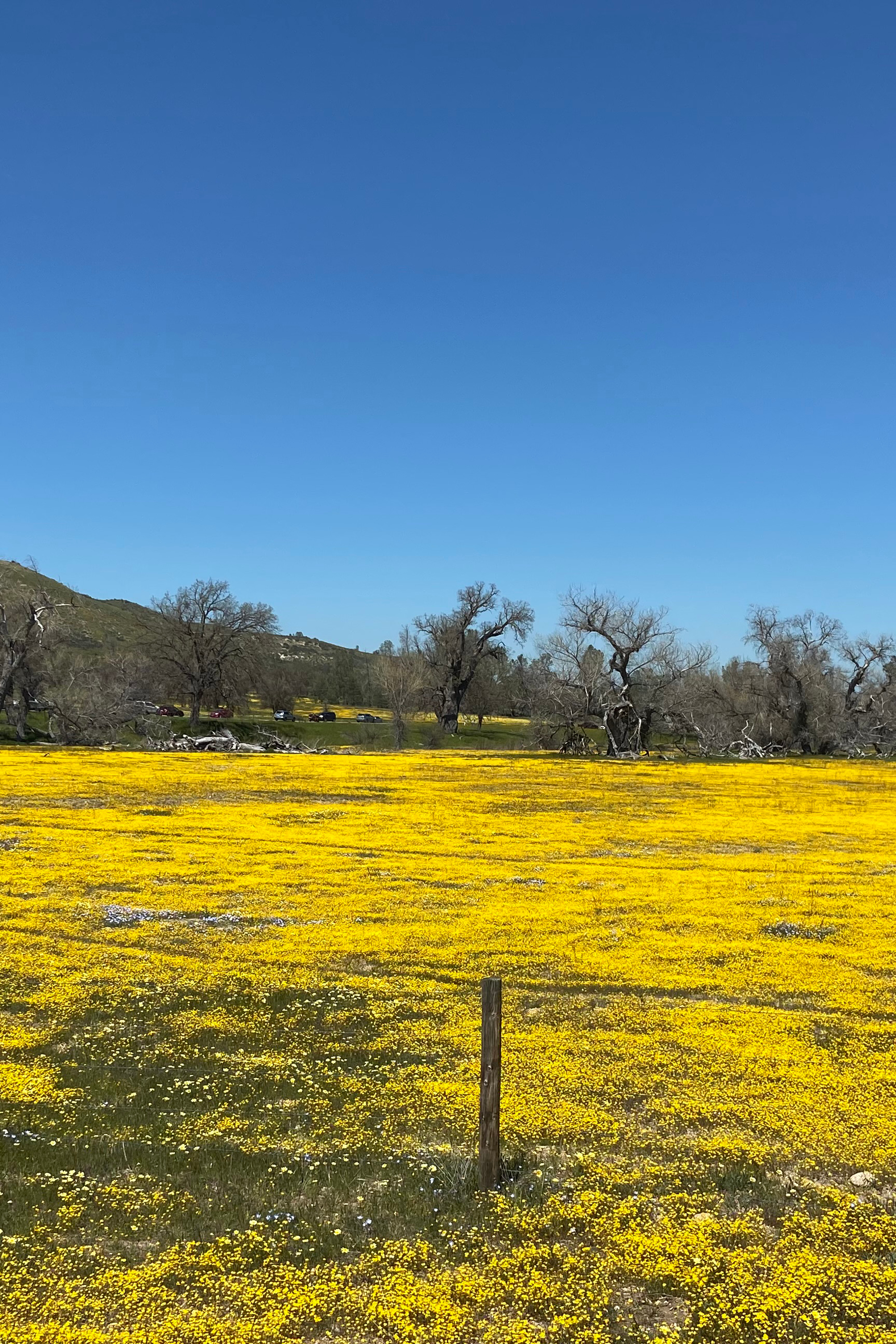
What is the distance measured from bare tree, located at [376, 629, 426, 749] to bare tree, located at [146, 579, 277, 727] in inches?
398

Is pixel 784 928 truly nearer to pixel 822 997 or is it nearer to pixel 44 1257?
pixel 822 997

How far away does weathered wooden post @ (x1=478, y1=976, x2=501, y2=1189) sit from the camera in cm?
640

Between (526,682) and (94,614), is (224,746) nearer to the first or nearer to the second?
(526,682)

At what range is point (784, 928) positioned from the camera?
14453 mm

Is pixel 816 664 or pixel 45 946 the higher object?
pixel 816 664

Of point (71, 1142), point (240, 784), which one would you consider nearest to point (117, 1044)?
point (71, 1142)

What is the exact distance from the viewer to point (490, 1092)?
6426 millimetres

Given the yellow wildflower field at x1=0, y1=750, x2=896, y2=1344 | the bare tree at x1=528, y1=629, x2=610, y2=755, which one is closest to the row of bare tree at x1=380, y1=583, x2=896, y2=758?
the bare tree at x1=528, y1=629, x2=610, y2=755

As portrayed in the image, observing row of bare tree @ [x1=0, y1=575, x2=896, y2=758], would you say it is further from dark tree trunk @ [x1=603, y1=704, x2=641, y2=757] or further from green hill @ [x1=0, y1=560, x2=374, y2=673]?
green hill @ [x1=0, y1=560, x2=374, y2=673]

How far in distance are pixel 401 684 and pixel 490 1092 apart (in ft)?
201

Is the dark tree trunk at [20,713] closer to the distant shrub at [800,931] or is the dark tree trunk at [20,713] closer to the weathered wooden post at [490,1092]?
the distant shrub at [800,931]

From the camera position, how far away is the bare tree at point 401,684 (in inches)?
2630

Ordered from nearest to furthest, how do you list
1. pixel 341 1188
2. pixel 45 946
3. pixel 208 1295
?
pixel 208 1295 < pixel 341 1188 < pixel 45 946

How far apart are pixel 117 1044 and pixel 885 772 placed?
5286 centimetres
